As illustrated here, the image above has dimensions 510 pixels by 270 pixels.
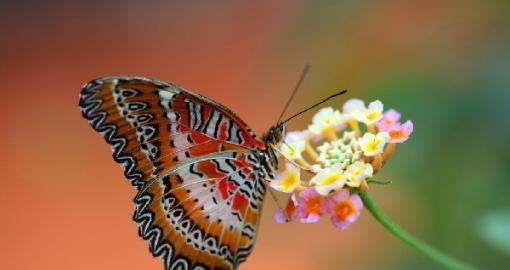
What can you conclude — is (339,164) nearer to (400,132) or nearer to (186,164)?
(400,132)

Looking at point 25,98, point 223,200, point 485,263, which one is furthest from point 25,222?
point 485,263

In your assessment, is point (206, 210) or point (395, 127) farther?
point (206, 210)

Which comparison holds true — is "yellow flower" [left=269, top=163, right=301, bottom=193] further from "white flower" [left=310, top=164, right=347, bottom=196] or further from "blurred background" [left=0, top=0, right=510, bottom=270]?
"blurred background" [left=0, top=0, right=510, bottom=270]

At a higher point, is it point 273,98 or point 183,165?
point 183,165

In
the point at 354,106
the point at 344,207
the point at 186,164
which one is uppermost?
the point at 186,164

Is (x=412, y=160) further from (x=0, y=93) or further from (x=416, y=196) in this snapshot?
(x=0, y=93)

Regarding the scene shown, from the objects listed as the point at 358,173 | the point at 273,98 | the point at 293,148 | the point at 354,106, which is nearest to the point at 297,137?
the point at 293,148
